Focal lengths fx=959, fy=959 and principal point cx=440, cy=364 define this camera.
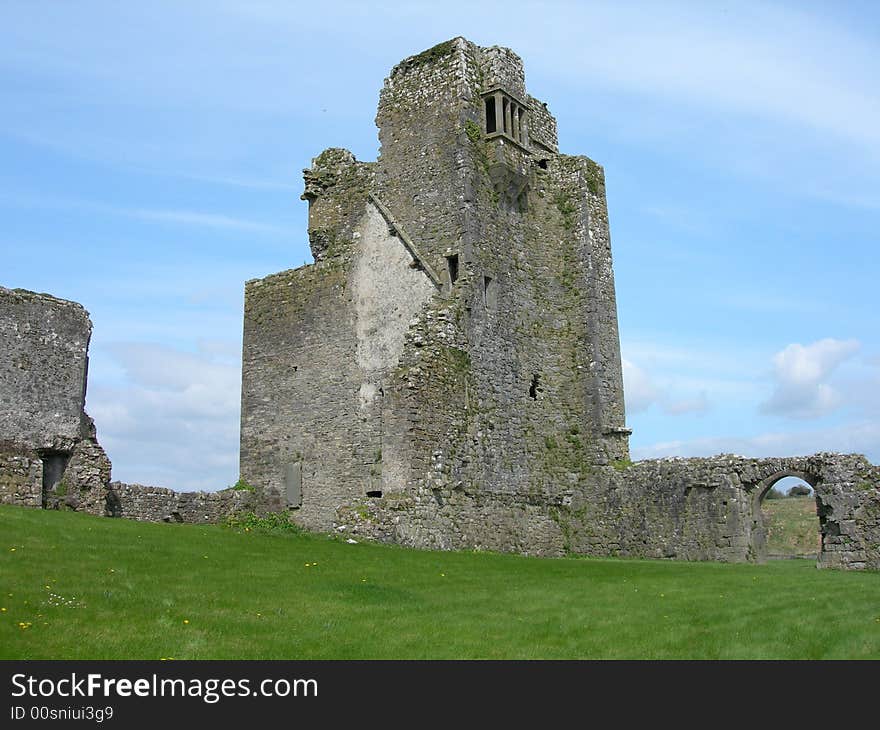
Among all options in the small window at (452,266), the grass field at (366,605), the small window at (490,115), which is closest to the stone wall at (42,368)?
A: the grass field at (366,605)

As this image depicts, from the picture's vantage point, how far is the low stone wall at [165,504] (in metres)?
21.5

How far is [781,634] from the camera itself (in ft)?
34.4

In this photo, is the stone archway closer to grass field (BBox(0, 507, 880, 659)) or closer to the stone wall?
grass field (BBox(0, 507, 880, 659))

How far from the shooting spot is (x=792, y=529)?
115 feet

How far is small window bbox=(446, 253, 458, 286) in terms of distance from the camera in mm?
24188

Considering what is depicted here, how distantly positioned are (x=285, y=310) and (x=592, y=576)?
46.3 ft

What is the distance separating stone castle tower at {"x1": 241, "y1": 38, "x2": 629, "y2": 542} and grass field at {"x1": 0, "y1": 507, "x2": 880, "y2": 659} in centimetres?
695

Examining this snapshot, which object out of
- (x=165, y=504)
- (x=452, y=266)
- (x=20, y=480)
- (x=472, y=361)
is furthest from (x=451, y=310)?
(x=20, y=480)

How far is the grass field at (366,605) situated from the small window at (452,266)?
883 cm

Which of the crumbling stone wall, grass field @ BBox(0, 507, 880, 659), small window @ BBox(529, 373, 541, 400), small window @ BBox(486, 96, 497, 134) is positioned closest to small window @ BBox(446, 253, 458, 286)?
small window @ BBox(529, 373, 541, 400)

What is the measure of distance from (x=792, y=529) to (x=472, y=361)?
58.7ft

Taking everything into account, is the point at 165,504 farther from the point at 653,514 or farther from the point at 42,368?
the point at 653,514
